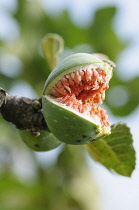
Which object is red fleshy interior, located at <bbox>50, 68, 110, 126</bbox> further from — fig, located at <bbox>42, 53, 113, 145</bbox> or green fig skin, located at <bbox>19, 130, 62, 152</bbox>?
green fig skin, located at <bbox>19, 130, 62, 152</bbox>

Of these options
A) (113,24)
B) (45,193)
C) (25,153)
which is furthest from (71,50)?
(45,193)

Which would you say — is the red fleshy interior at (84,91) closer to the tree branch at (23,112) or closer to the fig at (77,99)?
the fig at (77,99)

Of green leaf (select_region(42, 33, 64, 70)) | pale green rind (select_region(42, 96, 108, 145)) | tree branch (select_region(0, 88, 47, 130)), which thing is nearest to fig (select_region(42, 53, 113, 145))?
pale green rind (select_region(42, 96, 108, 145))

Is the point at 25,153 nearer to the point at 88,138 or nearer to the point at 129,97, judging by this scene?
the point at 129,97

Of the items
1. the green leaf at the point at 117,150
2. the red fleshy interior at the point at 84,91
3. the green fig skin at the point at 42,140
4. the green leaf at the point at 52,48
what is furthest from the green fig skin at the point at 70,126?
the green leaf at the point at 52,48

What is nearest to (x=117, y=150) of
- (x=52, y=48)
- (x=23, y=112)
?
(x=23, y=112)

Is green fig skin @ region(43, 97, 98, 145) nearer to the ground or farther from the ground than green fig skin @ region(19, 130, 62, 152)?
farther from the ground
